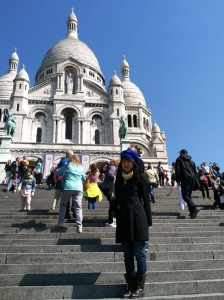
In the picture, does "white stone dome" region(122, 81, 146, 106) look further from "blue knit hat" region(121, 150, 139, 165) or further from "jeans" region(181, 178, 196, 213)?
"blue knit hat" region(121, 150, 139, 165)

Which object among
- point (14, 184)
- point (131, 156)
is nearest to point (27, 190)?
point (14, 184)

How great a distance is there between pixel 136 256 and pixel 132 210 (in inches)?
21.3

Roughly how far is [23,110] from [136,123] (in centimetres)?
1489

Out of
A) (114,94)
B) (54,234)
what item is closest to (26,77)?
(114,94)

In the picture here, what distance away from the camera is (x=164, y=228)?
630cm

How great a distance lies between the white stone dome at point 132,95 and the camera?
41.6m

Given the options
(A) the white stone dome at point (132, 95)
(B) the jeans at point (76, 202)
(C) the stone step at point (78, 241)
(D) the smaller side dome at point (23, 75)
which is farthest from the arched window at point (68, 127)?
(C) the stone step at point (78, 241)

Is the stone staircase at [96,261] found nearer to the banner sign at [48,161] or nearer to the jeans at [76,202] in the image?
the jeans at [76,202]

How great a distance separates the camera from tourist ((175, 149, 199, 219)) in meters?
7.27

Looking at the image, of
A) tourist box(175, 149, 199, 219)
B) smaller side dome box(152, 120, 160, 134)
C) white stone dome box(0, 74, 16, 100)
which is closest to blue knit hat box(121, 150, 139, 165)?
tourist box(175, 149, 199, 219)

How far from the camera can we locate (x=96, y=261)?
15.2 feet

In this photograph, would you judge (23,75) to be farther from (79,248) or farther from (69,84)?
(79,248)

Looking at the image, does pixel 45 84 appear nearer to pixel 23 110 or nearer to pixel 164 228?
pixel 23 110

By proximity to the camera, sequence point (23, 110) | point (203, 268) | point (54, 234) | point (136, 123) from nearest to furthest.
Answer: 1. point (203, 268)
2. point (54, 234)
3. point (23, 110)
4. point (136, 123)
